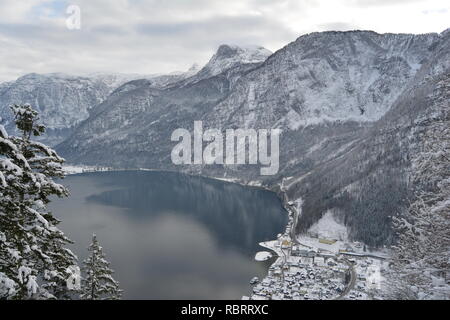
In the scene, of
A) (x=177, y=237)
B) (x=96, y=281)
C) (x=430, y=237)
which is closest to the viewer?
(x=430, y=237)

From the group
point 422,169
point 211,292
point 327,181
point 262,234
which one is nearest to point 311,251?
point 262,234

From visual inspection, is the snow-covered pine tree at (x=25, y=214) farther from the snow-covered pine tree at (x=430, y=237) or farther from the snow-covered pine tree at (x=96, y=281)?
the snow-covered pine tree at (x=96, y=281)

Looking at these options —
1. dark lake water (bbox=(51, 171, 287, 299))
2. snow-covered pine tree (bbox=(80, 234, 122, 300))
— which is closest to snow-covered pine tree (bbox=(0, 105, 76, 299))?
snow-covered pine tree (bbox=(80, 234, 122, 300))

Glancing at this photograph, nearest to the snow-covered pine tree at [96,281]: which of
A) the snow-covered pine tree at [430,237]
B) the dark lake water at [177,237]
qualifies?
the snow-covered pine tree at [430,237]

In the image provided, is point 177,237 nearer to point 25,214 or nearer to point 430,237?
point 25,214

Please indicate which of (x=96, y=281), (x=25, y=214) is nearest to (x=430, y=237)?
(x=25, y=214)
